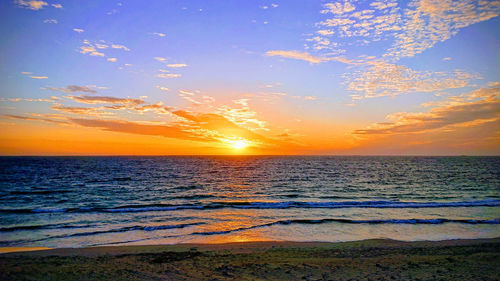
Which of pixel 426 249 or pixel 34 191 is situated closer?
pixel 426 249

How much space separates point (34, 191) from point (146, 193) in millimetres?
14660

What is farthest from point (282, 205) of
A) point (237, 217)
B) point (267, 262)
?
point (267, 262)

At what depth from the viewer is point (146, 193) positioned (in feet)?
111

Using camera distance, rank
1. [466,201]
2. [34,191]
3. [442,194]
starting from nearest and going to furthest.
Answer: [466,201]
[442,194]
[34,191]

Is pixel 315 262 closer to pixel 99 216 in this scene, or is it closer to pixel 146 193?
pixel 99 216

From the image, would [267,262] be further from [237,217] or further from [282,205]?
[282,205]

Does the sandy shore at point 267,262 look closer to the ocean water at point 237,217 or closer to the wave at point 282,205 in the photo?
the ocean water at point 237,217

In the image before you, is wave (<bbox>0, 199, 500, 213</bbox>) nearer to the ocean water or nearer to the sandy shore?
the ocean water

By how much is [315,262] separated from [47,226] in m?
17.6

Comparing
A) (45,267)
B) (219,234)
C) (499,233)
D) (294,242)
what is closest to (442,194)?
(499,233)

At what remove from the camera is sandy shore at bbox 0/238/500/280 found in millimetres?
9703

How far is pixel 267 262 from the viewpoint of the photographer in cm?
1111

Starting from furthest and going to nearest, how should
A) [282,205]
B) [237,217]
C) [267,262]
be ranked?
[282,205], [237,217], [267,262]

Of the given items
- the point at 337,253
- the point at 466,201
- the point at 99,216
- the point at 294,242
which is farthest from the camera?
the point at 466,201
